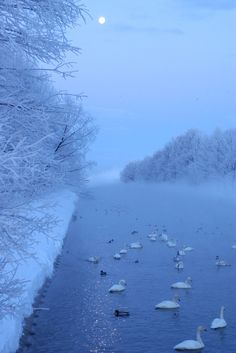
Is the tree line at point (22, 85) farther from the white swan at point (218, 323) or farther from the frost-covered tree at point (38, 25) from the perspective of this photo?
the white swan at point (218, 323)

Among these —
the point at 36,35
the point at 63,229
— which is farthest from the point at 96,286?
the point at 36,35

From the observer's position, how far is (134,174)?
149 meters

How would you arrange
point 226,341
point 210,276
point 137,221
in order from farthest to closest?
1. point 137,221
2. point 210,276
3. point 226,341

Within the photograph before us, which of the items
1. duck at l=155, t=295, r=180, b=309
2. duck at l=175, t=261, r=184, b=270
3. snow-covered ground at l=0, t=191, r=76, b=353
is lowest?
duck at l=175, t=261, r=184, b=270

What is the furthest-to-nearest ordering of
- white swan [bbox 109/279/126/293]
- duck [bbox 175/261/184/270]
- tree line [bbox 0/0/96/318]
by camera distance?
duck [bbox 175/261/184/270] → white swan [bbox 109/279/126/293] → tree line [bbox 0/0/96/318]

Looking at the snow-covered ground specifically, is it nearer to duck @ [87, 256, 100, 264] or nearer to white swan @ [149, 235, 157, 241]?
duck @ [87, 256, 100, 264]

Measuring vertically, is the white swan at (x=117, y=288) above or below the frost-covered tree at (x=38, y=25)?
below

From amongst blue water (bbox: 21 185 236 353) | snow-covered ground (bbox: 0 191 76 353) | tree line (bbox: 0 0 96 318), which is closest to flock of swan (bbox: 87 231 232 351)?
blue water (bbox: 21 185 236 353)

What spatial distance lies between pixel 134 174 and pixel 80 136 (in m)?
122

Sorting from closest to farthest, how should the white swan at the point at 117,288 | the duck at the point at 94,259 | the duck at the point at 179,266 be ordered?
the white swan at the point at 117,288 < the duck at the point at 179,266 < the duck at the point at 94,259

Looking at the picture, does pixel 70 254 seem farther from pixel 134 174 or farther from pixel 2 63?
pixel 134 174

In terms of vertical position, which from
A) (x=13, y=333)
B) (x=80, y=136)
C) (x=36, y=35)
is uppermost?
(x=36, y=35)

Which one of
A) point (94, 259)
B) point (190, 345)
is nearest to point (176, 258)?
point (94, 259)

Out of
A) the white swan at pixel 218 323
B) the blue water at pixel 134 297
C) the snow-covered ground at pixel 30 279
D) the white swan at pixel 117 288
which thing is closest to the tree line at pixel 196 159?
the blue water at pixel 134 297
